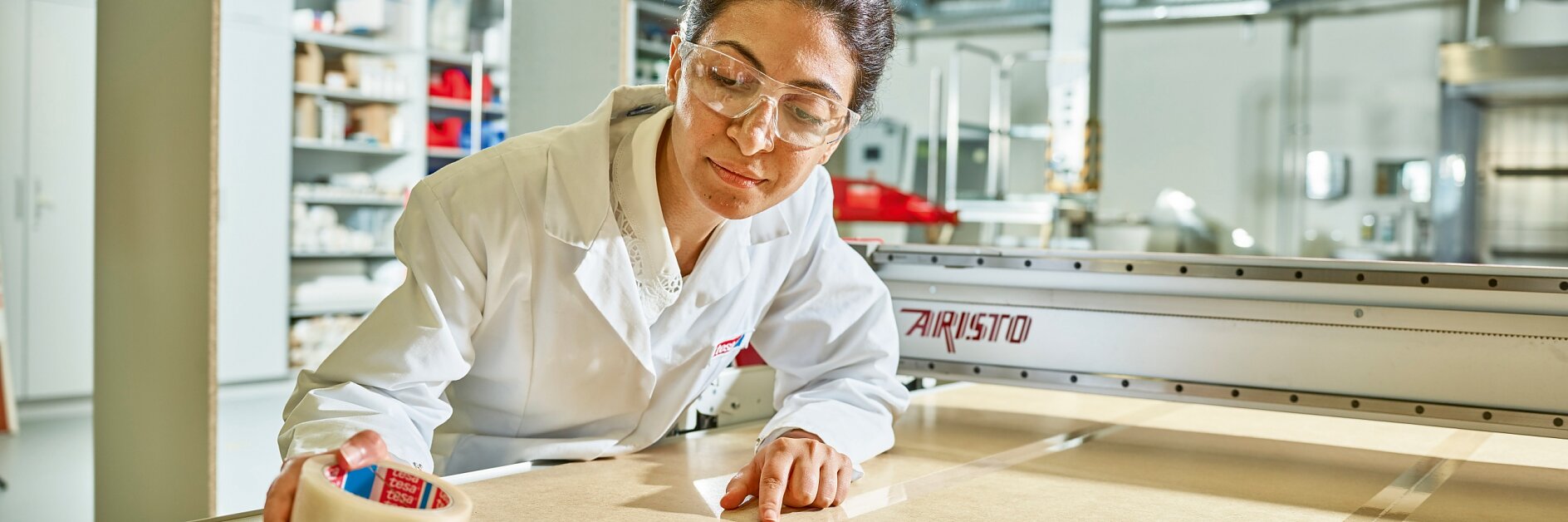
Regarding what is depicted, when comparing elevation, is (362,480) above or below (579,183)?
below

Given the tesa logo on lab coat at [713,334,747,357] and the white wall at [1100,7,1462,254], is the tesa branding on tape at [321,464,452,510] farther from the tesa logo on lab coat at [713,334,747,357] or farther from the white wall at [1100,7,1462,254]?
the white wall at [1100,7,1462,254]

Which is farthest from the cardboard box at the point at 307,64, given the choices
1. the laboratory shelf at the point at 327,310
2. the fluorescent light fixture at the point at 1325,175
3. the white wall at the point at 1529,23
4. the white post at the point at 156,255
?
the white wall at the point at 1529,23

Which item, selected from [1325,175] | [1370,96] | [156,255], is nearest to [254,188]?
[156,255]

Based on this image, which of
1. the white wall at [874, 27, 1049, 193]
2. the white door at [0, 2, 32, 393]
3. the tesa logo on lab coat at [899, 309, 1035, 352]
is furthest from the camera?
the white wall at [874, 27, 1049, 193]

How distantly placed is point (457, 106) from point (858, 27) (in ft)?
16.6

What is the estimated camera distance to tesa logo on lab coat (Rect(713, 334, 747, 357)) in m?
1.38

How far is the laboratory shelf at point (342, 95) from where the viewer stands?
17.7 feet

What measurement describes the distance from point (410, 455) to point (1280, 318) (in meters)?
1.03

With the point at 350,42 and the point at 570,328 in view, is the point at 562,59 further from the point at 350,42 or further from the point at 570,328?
the point at 350,42

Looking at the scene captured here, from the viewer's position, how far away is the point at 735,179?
1139mm

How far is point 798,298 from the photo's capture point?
147 cm

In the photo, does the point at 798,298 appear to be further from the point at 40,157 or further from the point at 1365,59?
the point at 1365,59

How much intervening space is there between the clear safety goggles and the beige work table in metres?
0.37

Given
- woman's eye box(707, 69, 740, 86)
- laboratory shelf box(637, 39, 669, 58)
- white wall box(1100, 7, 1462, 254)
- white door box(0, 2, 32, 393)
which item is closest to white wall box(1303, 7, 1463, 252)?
white wall box(1100, 7, 1462, 254)
